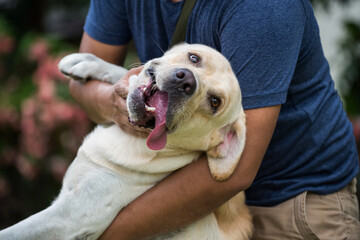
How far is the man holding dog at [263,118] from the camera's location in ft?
6.45

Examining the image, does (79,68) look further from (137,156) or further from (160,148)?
(160,148)

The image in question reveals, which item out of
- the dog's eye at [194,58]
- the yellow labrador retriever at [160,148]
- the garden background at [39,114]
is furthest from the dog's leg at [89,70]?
the garden background at [39,114]

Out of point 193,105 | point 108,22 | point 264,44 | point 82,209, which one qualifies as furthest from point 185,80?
point 108,22

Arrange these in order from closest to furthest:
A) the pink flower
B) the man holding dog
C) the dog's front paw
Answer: the man holding dog → the dog's front paw → the pink flower

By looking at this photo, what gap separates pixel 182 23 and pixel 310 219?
1.23 metres

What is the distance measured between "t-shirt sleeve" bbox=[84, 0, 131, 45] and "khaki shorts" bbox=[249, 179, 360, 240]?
134cm

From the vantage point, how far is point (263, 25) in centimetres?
193

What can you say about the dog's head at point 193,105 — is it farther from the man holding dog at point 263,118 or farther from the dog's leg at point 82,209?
the dog's leg at point 82,209

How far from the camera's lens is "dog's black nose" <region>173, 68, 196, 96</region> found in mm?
1852

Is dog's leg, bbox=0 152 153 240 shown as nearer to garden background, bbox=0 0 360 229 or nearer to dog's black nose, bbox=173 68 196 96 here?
dog's black nose, bbox=173 68 196 96

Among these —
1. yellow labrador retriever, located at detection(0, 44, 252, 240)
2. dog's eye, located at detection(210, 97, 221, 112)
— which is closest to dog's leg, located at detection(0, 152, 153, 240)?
yellow labrador retriever, located at detection(0, 44, 252, 240)

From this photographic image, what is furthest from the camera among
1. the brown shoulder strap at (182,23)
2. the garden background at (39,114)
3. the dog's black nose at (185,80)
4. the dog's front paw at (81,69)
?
the garden background at (39,114)

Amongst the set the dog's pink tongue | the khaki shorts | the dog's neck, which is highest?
the dog's pink tongue

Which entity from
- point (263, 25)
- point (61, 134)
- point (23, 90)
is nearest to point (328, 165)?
point (263, 25)
